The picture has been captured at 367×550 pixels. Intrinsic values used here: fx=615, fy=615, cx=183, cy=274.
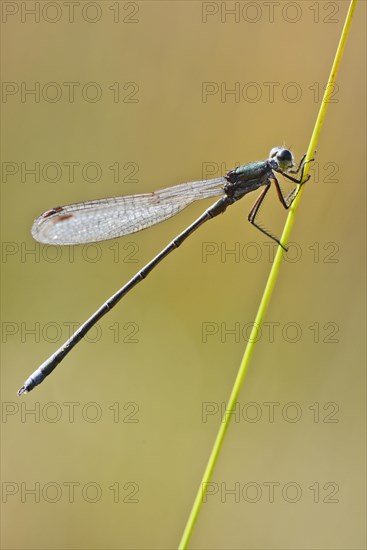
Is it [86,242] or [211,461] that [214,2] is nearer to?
[86,242]

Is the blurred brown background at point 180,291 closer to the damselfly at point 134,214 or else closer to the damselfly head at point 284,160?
the damselfly at point 134,214

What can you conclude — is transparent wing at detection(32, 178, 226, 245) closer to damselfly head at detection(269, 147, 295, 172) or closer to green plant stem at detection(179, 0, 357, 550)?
damselfly head at detection(269, 147, 295, 172)

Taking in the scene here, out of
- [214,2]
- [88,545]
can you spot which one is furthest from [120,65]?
[88,545]

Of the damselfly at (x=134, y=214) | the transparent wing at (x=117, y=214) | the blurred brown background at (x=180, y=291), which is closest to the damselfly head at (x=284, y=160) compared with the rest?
the damselfly at (x=134, y=214)

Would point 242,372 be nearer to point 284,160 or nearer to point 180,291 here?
point 284,160

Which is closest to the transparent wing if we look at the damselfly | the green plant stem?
the damselfly

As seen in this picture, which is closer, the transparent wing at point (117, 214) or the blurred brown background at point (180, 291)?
the transparent wing at point (117, 214)
